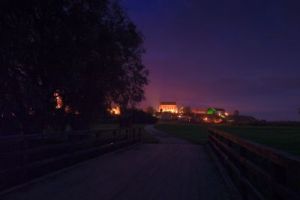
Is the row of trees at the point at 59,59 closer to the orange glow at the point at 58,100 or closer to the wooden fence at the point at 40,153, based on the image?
the orange glow at the point at 58,100

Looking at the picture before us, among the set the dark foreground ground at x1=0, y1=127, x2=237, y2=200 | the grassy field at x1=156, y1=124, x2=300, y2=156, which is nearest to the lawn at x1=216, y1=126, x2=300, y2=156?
the grassy field at x1=156, y1=124, x2=300, y2=156

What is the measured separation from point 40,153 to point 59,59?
648 centimetres

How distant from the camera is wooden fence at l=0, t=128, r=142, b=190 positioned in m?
11.8

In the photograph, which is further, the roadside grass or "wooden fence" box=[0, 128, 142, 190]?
the roadside grass

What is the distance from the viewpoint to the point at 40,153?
1545 centimetres

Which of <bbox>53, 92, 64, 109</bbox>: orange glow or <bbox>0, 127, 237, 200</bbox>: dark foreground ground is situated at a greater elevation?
Answer: <bbox>53, 92, 64, 109</bbox>: orange glow

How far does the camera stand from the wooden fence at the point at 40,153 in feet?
38.8

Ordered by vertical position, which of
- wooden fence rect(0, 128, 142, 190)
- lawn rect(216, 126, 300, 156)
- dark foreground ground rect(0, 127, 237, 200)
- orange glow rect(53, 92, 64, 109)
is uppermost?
orange glow rect(53, 92, 64, 109)

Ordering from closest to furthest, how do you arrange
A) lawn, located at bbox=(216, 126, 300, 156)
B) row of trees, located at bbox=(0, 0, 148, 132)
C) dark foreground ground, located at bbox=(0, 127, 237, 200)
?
dark foreground ground, located at bbox=(0, 127, 237, 200) → row of trees, located at bbox=(0, 0, 148, 132) → lawn, located at bbox=(216, 126, 300, 156)

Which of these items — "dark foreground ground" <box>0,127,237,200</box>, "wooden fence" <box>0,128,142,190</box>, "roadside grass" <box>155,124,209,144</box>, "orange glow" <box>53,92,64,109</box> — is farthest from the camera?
"roadside grass" <box>155,124,209,144</box>

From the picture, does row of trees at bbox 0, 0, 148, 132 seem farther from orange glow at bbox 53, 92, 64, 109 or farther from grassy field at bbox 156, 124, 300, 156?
grassy field at bbox 156, 124, 300, 156

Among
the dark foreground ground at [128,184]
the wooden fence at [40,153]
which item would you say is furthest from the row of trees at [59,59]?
the dark foreground ground at [128,184]

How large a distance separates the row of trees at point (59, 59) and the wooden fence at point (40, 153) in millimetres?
2283

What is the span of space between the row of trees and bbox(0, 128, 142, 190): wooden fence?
2.28 meters
